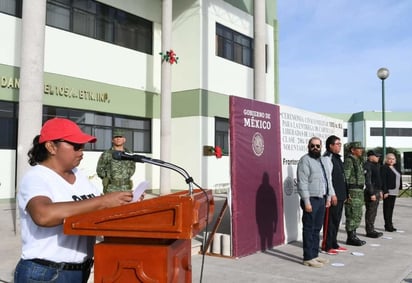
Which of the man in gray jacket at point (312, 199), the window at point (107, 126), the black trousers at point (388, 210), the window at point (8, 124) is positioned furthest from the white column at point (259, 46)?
the man in gray jacket at point (312, 199)

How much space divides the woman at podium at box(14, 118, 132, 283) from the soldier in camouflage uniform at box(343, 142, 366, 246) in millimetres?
6008

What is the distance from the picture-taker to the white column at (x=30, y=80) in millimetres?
7738

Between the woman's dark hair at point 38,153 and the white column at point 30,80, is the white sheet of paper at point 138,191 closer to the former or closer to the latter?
the woman's dark hair at point 38,153

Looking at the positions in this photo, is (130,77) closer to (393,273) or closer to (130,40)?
(130,40)

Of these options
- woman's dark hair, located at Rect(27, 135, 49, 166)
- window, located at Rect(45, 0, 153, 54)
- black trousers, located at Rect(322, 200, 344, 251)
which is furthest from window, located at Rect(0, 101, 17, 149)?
woman's dark hair, located at Rect(27, 135, 49, 166)

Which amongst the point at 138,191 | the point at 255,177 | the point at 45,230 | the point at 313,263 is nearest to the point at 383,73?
the point at 255,177

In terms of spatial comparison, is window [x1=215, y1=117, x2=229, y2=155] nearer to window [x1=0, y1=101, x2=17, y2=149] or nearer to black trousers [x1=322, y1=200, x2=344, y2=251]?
window [x1=0, y1=101, x2=17, y2=149]

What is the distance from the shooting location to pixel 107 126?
1484 cm

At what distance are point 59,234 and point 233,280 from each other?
350cm

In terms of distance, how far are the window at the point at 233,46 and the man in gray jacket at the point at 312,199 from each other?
11921 mm

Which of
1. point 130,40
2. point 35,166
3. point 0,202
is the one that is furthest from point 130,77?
point 35,166

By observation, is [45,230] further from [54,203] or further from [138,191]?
[138,191]

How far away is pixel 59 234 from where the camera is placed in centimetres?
201

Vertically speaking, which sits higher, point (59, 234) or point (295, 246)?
point (59, 234)
